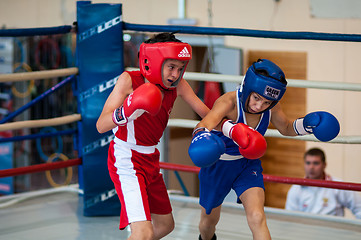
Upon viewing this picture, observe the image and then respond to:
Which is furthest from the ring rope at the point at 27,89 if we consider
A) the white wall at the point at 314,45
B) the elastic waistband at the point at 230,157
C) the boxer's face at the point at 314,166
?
the elastic waistband at the point at 230,157

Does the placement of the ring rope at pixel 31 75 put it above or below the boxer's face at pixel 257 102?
above

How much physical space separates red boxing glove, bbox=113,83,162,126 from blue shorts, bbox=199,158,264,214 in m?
0.49

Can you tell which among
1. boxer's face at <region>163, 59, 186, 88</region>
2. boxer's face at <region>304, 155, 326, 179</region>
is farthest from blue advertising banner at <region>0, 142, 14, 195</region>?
boxer's face at <region>163, 59, 186, 88</region>

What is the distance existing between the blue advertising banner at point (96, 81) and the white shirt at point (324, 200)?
1.38 meters

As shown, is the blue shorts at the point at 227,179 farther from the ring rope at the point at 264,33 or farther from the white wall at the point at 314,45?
the white wall at the point at 314,45

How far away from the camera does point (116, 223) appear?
8.33ft

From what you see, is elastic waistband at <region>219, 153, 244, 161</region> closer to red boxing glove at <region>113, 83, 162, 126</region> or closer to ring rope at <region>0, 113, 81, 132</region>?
red boxing glove at <region>113, 83, 162, 126</region>

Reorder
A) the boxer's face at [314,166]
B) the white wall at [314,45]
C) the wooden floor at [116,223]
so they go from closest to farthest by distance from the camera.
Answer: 1. the wooden floor at [116,223]
2. the boxer's face at [314,166]
3. the white wall at [314,45]

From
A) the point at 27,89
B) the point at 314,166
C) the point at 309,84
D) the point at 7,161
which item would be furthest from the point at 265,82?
the point at 27,89

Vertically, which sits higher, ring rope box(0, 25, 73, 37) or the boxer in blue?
ring rope box(0, 25, 73, 37)

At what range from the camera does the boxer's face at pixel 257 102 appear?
71.9 inches

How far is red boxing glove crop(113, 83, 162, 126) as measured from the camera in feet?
5.31

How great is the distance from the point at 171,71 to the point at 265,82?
321 mm

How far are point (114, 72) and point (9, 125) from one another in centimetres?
55
